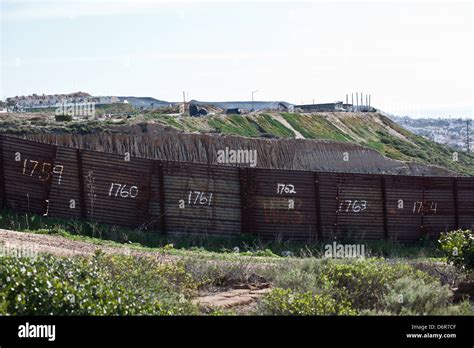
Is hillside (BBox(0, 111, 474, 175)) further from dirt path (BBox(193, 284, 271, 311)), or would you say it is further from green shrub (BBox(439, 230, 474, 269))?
green shrub (BBox(439, 230, 474, 269))

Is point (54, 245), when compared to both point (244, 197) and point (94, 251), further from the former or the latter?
point (244, 197)

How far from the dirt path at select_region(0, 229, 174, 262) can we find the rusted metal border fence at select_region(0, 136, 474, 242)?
2.57 meters

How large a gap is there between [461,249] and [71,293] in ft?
22.2

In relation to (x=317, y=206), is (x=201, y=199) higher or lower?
higher

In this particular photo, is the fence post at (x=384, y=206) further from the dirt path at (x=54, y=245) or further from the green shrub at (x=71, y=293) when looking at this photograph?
the green shrub at (x=71, y=293)

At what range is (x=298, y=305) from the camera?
30.2 feet

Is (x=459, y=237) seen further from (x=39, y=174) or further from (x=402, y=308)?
(x=39, y=174)

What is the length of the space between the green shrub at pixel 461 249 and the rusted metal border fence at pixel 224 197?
340 inches

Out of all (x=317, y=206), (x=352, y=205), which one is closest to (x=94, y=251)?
(x=317, y=206)

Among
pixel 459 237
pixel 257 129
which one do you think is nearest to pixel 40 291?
pixel 459 237

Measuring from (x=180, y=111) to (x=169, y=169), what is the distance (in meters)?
49.9

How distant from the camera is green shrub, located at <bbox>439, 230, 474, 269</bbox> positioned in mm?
12516

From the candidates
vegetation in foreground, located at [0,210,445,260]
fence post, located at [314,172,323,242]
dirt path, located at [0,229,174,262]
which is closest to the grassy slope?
fence post, located at [314,172,323,242]

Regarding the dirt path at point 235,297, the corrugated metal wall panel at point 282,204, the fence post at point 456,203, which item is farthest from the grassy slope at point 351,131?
the dirt path at point 235,297
